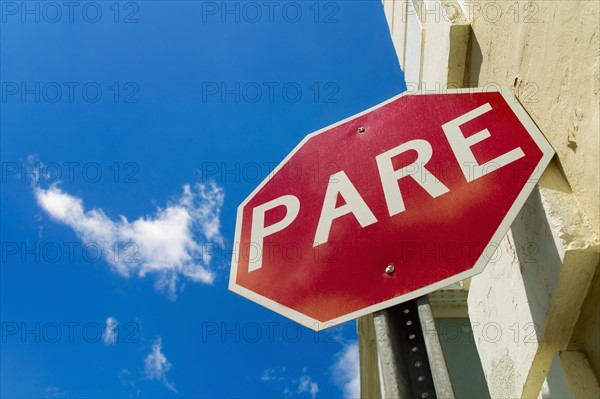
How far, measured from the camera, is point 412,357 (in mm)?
1196

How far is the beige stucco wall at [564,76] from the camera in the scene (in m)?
1.51

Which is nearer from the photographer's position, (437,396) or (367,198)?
(437,396)

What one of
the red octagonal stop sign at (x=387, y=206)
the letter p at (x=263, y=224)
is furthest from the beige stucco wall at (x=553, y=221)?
the letter p at (x=263, y=224)

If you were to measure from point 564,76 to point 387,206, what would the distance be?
77 cm

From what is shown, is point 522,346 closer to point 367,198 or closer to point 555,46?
point 367,198

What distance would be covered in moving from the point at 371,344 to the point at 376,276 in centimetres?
932

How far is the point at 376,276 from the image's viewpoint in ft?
4.76

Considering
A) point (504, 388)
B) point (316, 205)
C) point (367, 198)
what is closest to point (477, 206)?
point (367, 198)

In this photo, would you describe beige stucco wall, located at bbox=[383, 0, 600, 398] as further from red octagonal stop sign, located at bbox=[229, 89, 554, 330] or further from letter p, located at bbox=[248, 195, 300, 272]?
letter p, located at bbox=[248, 195, 300, 272]

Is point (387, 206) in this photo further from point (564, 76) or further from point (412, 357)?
point (564, 76)

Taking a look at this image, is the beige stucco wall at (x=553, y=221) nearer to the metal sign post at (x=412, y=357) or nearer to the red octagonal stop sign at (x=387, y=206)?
the red octagonal stop sign at (x=387, y=206)

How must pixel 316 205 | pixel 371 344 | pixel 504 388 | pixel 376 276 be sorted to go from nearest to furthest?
pixel 376 276, pixel 316 205, pixel 504 388, pixel 371 344

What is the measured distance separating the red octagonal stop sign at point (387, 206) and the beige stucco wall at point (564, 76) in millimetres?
103

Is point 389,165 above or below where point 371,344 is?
below
